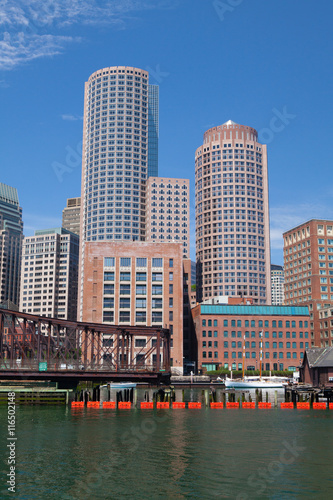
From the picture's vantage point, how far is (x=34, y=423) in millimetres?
61188

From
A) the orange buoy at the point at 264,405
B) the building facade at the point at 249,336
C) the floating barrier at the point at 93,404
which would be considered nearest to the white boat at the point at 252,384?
the building facade at the point at 249,336

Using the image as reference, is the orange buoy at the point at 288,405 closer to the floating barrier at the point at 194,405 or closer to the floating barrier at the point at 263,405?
the floating barrier at the point at 263,405

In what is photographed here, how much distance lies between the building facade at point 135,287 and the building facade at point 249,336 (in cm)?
1957

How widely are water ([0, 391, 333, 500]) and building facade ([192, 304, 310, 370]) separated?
110 metres

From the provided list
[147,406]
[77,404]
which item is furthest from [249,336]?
[77,404]

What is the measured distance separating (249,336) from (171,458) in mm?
140872

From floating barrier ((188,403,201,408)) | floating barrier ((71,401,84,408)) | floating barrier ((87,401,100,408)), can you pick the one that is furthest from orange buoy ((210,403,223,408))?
floating barrier ((71,401,84,408))

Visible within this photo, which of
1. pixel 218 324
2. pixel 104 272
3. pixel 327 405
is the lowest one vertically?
pixel 327 405

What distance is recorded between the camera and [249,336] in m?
179

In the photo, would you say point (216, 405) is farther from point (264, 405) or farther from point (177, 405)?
point (264, 405)

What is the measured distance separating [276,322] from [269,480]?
5822 inches

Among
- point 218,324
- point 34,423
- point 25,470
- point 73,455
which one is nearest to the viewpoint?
point 25,470

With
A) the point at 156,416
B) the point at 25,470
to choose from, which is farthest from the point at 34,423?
the point at 25,470

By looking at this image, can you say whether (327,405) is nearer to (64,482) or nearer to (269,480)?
(269,480)
